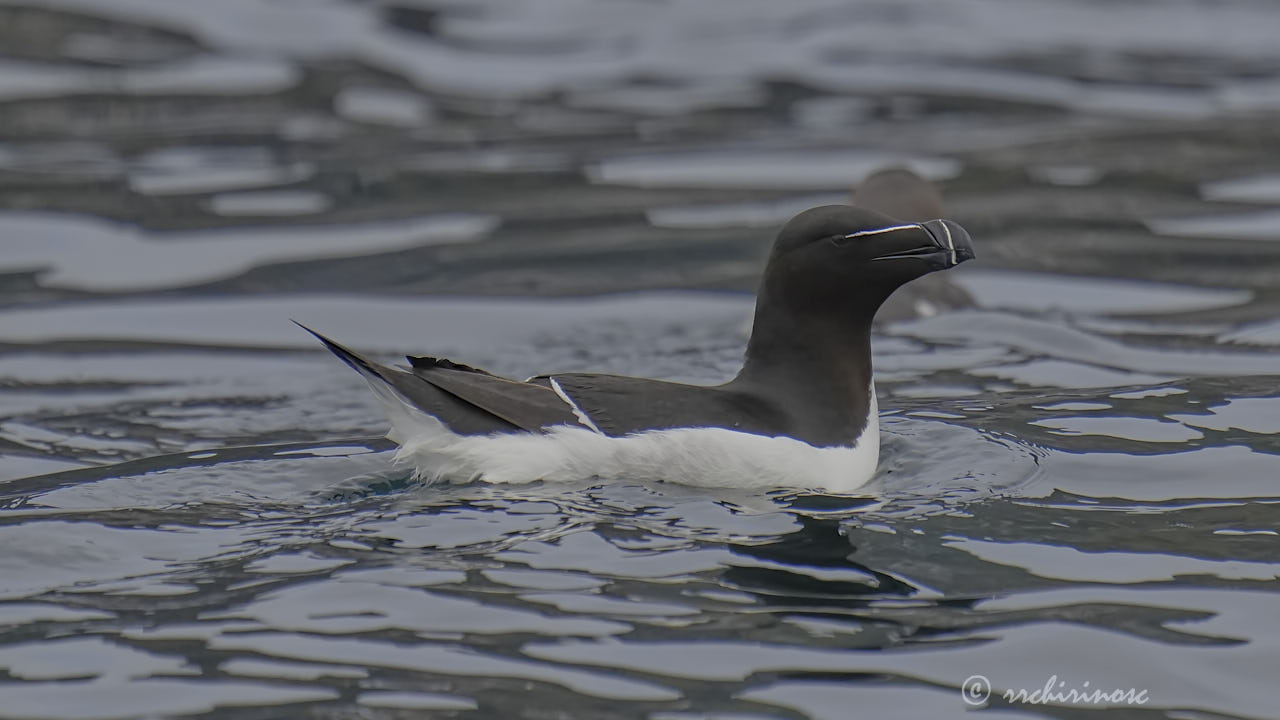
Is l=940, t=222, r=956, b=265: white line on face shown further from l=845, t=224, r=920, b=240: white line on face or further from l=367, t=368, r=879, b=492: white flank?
l=367, t=368, r=879, b=492: white flank

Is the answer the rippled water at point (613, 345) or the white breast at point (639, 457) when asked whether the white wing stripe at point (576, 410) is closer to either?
the white breast at point (639, 457)

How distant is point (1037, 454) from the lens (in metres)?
6.66

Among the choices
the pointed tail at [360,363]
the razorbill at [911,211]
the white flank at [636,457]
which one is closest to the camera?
the pointed tail at [360,363]

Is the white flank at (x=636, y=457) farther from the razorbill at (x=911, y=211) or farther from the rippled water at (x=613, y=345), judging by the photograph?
the razorbill at (x=911, y=211)

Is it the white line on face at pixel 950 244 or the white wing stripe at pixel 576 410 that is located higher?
the white line on face at pixel 950 244

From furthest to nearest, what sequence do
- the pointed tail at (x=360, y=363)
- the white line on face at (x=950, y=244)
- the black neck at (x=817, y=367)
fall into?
the black neck at (x=817, y=367), the white line on face at (x=950, y=244), the pointed tail at (x=360, y=363)

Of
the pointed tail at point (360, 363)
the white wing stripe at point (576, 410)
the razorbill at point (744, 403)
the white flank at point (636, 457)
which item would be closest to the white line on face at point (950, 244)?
the razorbill at point (744, 403)

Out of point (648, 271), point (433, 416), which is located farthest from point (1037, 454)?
point (648, 271)

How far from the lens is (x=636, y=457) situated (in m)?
5.93

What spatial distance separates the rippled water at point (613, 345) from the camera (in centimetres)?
461

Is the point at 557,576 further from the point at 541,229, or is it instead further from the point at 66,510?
the point at 541,229

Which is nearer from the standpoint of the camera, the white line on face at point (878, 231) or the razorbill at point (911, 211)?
the white line on face at point (878, 231)

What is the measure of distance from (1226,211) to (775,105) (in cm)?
486

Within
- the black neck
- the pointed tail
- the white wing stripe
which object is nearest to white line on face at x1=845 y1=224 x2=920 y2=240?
the black neck
